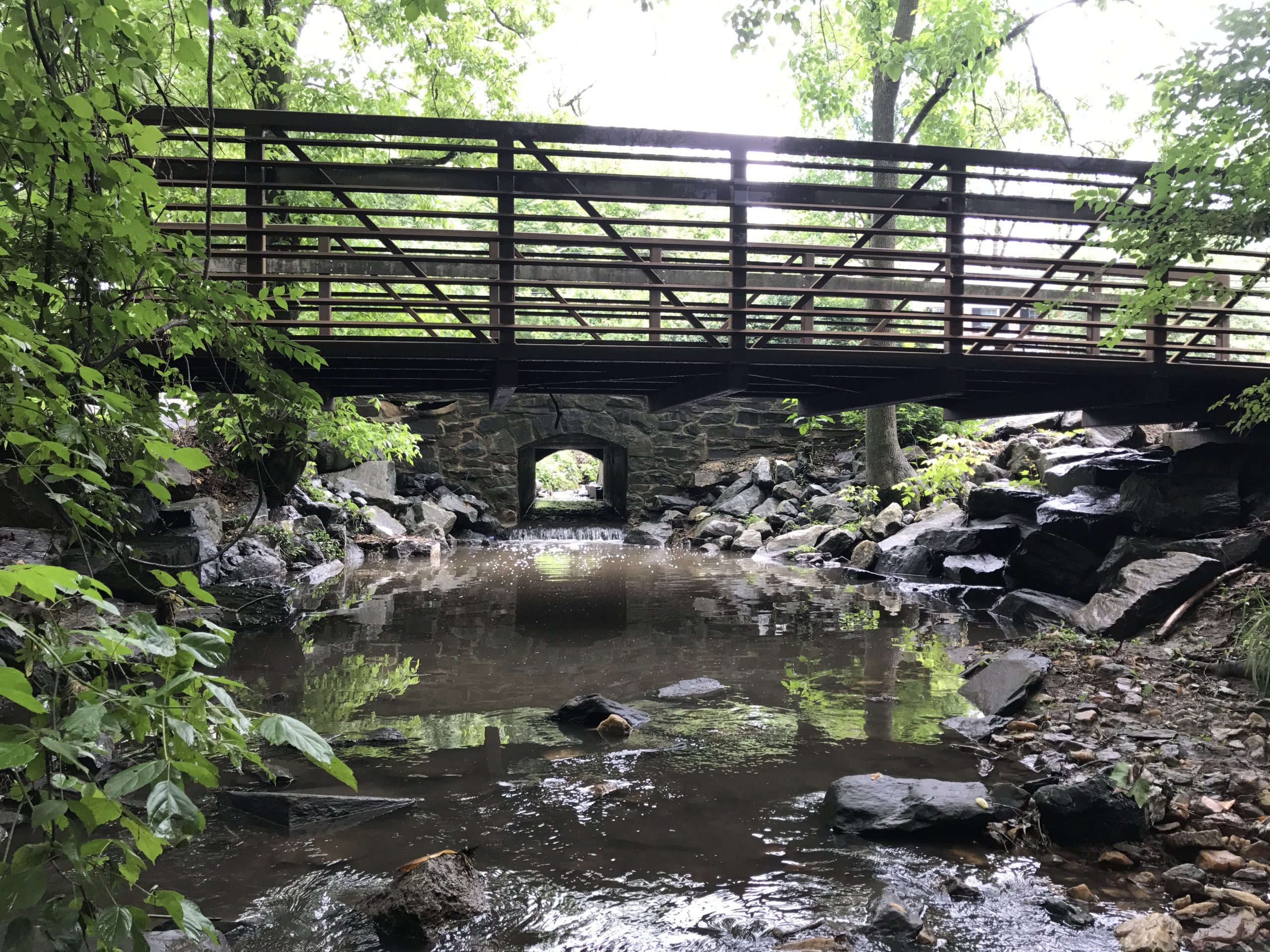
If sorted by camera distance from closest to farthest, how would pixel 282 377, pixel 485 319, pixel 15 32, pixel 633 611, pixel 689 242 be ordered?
1. pixel 15 32
2. pixel 282 377
3. pixel 689 242
4. pixel 633 611
5. pixel 485 319

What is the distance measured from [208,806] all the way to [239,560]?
18.7 feet

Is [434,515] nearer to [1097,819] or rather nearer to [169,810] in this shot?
[1097,819]

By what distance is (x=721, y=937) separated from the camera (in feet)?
8.38

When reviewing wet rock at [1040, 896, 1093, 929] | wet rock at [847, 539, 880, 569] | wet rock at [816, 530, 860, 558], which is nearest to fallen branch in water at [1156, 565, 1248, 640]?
wet rock at [1040, 896, 1093, 929]

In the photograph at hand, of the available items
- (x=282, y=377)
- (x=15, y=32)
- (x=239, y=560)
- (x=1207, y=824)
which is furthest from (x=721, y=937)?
(x=239, y=560)

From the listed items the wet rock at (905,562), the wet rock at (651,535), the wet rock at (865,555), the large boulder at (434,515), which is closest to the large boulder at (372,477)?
the large boulder at (434,515)

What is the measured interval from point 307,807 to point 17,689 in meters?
2.48

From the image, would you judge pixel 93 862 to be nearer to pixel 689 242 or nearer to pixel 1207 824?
pixel 1207 824

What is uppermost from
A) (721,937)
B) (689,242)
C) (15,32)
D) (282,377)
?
(689,242)

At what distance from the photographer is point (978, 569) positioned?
8891mm

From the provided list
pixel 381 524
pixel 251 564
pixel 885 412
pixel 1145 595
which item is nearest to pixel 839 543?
pixel 885 412

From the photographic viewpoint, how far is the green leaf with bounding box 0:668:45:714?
1.10 m

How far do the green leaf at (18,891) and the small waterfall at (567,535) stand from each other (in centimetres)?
1408

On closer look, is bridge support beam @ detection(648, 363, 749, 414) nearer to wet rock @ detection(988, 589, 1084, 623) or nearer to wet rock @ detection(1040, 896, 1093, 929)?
wet rock @ detection(988, 589, 1084, 623)
